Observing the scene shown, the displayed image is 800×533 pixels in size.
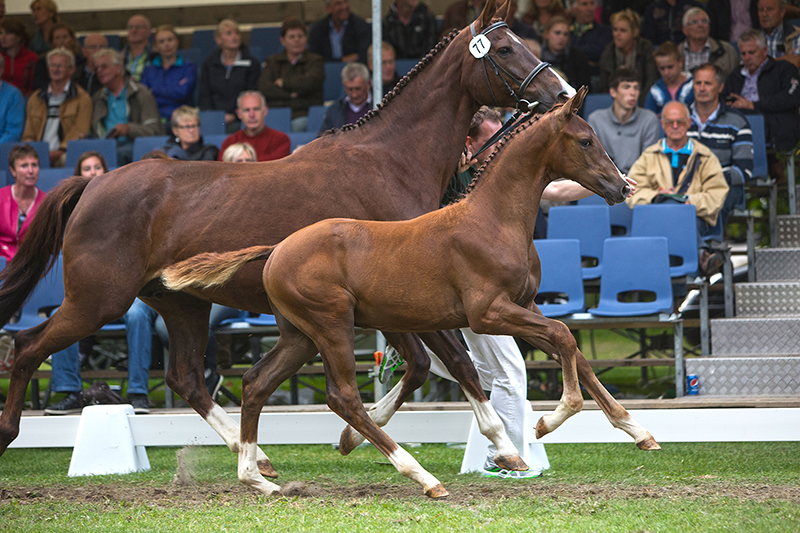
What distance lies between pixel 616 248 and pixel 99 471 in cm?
402

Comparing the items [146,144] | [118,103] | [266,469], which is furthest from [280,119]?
[266,469]

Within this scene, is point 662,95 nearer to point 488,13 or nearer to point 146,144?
point 488,13

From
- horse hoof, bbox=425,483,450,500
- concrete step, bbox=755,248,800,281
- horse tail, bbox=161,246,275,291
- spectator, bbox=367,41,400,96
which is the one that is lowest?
horse hoof, bbox=425,483,450,500

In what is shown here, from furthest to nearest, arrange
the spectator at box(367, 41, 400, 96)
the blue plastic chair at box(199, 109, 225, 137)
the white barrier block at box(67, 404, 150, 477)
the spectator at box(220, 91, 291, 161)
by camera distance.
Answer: the blue plastic chair at box(199, 109, 225, 137), the spectator at box(367, 41, 400, 96), the spectator at box(220, 91, 291, 161), the white barrier block at box(67, 404, 150, 477)

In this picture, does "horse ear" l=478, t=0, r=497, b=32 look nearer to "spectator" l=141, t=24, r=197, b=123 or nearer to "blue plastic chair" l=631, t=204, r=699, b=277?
"blue plastic chair" l=631, t=204, r=699, b=277

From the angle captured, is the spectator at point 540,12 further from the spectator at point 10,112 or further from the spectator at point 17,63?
the spectator at point 17,63

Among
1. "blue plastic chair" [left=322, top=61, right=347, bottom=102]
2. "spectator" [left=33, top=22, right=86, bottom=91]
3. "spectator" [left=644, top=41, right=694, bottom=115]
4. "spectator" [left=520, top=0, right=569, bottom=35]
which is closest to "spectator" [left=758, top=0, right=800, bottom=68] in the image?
"spectator" [left=644, top=41, right=694, bottom=115]

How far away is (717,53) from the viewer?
9742 mm

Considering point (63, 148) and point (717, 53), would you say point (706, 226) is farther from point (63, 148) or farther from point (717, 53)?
point (63, 148)

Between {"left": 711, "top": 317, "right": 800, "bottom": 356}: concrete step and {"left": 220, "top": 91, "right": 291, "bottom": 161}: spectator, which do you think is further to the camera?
{"left": 220, "top": 91, "right": 291, "bottom": 161}: spectator

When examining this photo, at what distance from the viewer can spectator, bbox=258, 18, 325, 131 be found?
10672mm

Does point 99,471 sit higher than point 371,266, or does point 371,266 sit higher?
point 371,266

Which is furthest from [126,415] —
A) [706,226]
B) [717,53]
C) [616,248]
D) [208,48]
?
[208,48]

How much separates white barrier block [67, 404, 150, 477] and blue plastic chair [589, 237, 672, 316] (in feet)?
11.6
